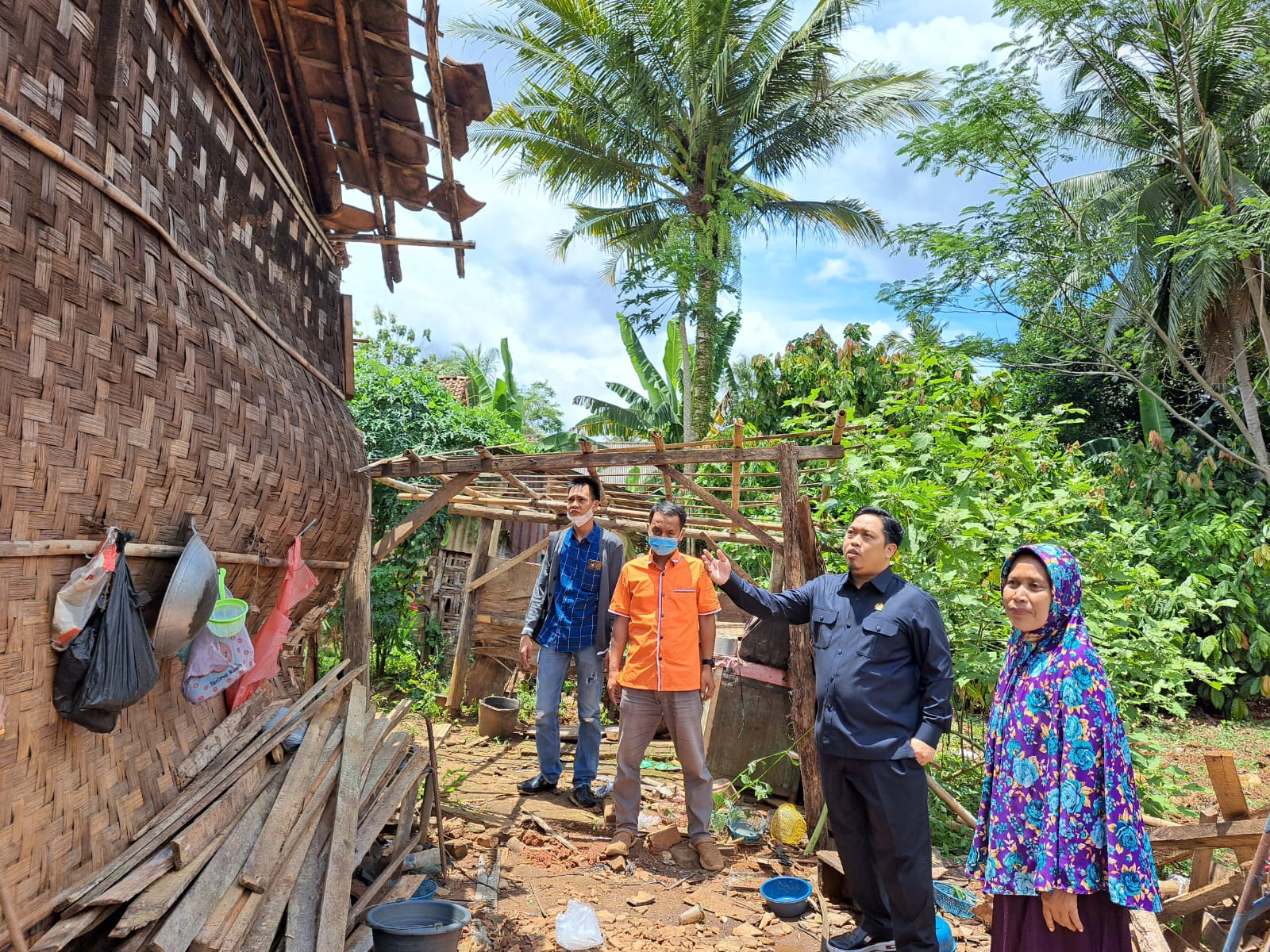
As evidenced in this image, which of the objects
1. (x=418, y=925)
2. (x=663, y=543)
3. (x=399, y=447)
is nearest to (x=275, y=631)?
(x=418, y=925)

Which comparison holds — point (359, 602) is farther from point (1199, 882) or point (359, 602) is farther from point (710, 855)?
point (1199, 882)

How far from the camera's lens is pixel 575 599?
19.1 feet

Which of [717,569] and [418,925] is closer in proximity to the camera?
[418,925]

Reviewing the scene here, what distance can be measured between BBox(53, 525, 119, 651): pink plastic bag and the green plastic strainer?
69 cm

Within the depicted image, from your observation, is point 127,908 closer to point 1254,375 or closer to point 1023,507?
point 1023,507

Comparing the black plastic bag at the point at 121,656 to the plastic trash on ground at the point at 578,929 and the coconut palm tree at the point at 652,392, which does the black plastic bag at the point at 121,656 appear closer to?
the plastic trash on ground at the point at 578,929

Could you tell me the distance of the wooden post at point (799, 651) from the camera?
5.29 m

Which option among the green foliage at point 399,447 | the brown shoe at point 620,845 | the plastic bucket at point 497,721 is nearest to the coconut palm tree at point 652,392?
the green foliage at point 399,447

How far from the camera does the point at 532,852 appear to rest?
192 inches

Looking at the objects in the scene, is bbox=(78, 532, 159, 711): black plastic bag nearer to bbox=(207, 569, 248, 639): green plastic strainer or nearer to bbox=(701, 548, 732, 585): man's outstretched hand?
bbox=(207, 569, 248, 639): green plastic strainer

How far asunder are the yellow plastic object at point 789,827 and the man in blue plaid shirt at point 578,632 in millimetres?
1327

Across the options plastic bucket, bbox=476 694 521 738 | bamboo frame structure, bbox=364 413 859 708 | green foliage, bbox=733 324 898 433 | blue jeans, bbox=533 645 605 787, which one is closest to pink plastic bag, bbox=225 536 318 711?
bamboo frame structure, bbox=364 413 859 708

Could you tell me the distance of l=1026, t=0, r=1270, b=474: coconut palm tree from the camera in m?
11.8

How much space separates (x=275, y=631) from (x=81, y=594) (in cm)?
163
